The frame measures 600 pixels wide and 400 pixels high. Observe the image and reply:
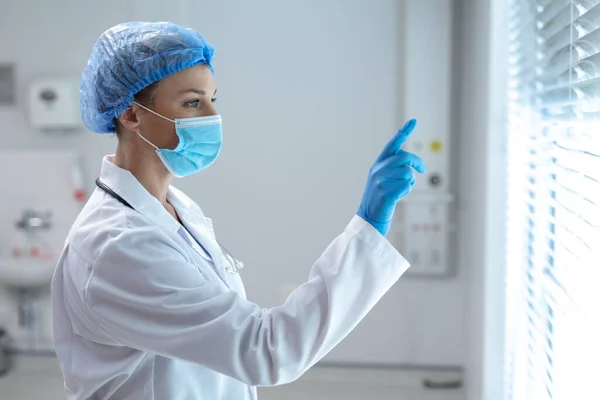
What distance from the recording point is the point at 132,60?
4.32 feet

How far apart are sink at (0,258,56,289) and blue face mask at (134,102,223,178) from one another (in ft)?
6.56

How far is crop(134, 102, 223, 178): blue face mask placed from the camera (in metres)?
1.34

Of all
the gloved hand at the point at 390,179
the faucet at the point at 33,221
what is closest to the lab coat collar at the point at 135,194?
the gloved hand at the point at 390,179

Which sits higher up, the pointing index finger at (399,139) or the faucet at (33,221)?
the pointing index finger at (399,139)

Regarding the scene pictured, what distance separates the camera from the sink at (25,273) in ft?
10.1

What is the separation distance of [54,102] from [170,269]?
2283 mm

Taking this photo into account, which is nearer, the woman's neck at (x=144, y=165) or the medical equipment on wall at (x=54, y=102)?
the woman's neck at (x=144, y=165)

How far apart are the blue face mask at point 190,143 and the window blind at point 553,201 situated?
738 mm

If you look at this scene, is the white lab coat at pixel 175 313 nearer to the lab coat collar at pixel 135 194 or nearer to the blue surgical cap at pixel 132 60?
the lab coat collar at pixel 135 194

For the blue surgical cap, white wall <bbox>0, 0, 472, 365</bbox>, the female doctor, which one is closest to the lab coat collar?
the female doctor

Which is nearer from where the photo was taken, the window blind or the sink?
the window blind

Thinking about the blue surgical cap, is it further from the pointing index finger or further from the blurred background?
the blurred background

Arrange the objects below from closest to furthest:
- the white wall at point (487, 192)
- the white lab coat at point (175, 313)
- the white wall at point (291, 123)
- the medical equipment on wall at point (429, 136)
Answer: the white lab coat at point (175, 313), the white wall at point (487, 192), the medical equipment on wall at point (429, 136), the white wall at point (291, 123)

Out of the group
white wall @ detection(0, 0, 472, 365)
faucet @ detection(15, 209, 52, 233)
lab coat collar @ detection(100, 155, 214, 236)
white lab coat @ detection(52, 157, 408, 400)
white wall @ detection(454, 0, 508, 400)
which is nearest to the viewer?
white lab coat @ detection(52, 157, 408, 400)
